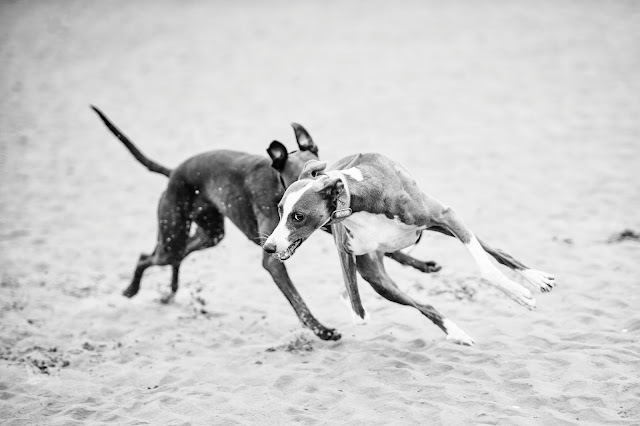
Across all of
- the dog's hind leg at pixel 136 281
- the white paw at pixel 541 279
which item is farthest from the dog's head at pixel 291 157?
the dog's hind leg at pixel 136 281

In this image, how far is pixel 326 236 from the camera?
783cm

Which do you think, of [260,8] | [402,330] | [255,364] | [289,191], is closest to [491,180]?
[402,330]

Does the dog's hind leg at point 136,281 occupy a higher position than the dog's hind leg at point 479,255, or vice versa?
the dog's hind leg at point 479,255

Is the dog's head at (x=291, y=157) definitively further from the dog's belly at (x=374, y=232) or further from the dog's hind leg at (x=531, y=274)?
the dog's hind leg at (x=531, y=274)

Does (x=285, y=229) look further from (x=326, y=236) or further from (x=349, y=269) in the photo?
(x=326, y=236)

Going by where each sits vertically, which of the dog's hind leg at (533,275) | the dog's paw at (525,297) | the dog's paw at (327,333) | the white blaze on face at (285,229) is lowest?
the dog's paw at (327,333)

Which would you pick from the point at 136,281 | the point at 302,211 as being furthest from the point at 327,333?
the point at 136,281

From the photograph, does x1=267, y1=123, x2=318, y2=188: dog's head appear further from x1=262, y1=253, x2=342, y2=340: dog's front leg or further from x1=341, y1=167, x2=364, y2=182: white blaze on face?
x1=341, y1=167, x2=364, y2=182: white blaze on face

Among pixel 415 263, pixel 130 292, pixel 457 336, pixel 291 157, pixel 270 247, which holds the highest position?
pixel 291 157

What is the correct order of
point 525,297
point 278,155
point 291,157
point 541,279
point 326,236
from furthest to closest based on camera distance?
point 326,236 → point 291,157 → point 278,155 → point 541,279 → point 525,297

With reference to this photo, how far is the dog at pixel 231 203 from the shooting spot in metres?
4.86

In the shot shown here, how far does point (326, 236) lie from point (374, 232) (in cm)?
Result: 385

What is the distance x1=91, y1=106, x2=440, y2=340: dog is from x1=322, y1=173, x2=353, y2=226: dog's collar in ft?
3.28

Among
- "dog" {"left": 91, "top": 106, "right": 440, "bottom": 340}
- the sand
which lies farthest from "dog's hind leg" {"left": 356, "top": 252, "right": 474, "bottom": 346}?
"dog" {"left": 91, "top": 106, "right": 440, "bottom": 340}
